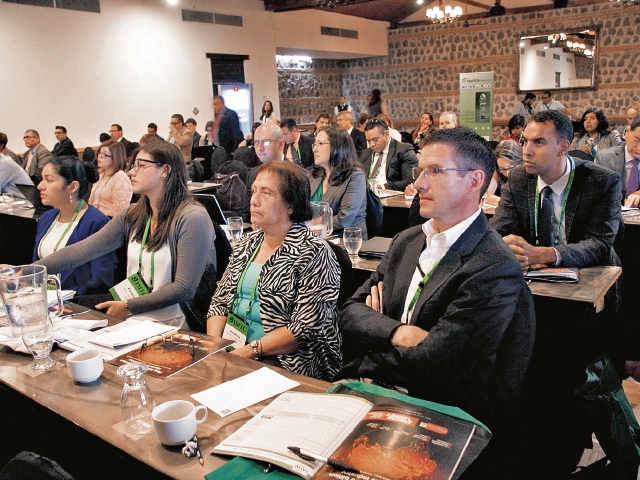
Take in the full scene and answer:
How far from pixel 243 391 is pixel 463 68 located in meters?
15.6

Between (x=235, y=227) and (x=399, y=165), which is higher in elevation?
(x=399, y=165)

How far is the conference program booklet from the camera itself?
1.18 m

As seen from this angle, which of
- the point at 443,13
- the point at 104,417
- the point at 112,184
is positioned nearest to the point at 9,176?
the point at 112,184

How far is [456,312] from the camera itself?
173cm

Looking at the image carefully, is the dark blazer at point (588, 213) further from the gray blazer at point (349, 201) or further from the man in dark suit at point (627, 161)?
the man in dark suit at point (627, 161)

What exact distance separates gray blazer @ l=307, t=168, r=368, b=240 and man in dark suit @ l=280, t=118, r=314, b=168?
105 inches

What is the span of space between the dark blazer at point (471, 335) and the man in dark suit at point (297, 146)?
519cm

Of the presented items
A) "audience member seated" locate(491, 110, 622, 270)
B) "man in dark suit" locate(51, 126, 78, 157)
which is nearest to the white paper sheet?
"audience member seated" locate(491, 110, 622, 270)

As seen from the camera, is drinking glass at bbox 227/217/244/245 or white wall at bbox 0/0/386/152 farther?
white wall at bbox 0/0/386/152

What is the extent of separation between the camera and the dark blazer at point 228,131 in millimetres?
10445

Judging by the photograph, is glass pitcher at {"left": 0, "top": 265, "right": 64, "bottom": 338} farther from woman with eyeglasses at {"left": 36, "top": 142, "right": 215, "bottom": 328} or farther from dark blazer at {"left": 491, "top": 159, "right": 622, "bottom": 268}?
dark blazer at {"left": 491, "top": 159, "right": 622, "bottom": 268}

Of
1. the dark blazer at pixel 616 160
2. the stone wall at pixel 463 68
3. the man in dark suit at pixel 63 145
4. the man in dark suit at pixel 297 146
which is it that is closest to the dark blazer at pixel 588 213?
the dark blazer at pixel 616 160

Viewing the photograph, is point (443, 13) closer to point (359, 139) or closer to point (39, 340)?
point (359, 139)

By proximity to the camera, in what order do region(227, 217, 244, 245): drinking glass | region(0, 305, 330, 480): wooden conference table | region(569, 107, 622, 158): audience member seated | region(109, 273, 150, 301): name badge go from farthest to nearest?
region(569, 107, 622, 158): audience member seated → region(227, 217, 244, 245): drinking glass → region(109, 273, 150, 301): name badge → region(0, 305, 330, 480): wooden conference table
